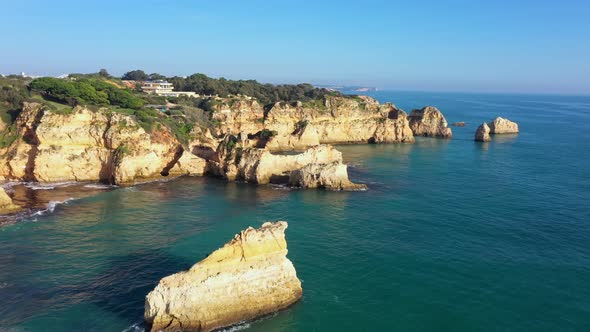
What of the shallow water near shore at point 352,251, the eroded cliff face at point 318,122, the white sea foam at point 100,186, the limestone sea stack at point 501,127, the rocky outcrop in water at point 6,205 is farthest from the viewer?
the limestone sea stack at point 501,127

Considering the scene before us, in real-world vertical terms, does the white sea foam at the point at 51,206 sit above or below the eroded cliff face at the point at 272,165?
Result: below

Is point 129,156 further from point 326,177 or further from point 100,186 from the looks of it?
point 326,177

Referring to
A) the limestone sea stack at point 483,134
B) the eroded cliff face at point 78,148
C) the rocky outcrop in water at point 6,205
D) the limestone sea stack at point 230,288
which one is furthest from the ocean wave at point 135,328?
the limestone sea stack at point 483,134

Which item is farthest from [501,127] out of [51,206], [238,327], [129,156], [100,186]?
[238,327]

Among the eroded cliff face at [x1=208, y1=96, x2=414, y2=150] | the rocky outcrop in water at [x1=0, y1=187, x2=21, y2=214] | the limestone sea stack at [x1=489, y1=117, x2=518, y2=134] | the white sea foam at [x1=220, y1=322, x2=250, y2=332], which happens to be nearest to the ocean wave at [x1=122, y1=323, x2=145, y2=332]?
the white sea foam at [x1=220, y1=322, x2=250, y2=332]

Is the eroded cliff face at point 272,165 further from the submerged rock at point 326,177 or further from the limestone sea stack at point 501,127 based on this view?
the limestone sea stack at point 501,127

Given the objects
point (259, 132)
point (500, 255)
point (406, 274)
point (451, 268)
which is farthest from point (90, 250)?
point (259, 132)

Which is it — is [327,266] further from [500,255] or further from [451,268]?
[500,255]
